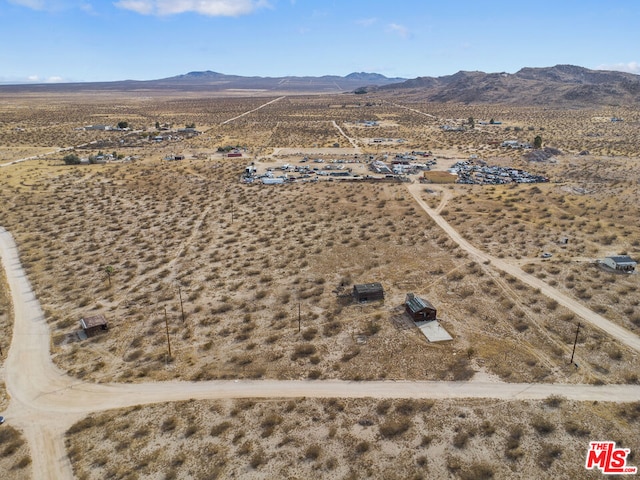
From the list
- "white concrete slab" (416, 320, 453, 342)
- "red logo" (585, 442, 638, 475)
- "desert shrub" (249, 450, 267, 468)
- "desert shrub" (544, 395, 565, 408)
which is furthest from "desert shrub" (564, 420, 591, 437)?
"desert shrub" (249, 450, 267, 468)

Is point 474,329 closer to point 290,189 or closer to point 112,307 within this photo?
point 112,307

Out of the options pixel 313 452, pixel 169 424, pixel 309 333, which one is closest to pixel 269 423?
pixel 313 452

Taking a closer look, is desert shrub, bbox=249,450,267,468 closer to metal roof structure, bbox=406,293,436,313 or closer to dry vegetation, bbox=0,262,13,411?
dry vegetation, bbox=0,262,13,411

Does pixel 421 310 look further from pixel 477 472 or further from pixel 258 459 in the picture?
pixel 258 459

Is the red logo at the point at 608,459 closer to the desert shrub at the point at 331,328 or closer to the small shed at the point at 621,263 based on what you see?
the desert shrub at the point at 331,328

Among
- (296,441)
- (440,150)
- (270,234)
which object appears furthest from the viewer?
(440,150)

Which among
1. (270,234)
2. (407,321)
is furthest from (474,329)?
(270,234)

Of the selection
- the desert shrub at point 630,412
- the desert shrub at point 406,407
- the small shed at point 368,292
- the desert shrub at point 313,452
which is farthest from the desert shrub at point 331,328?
the desert shrub at point 630,412
